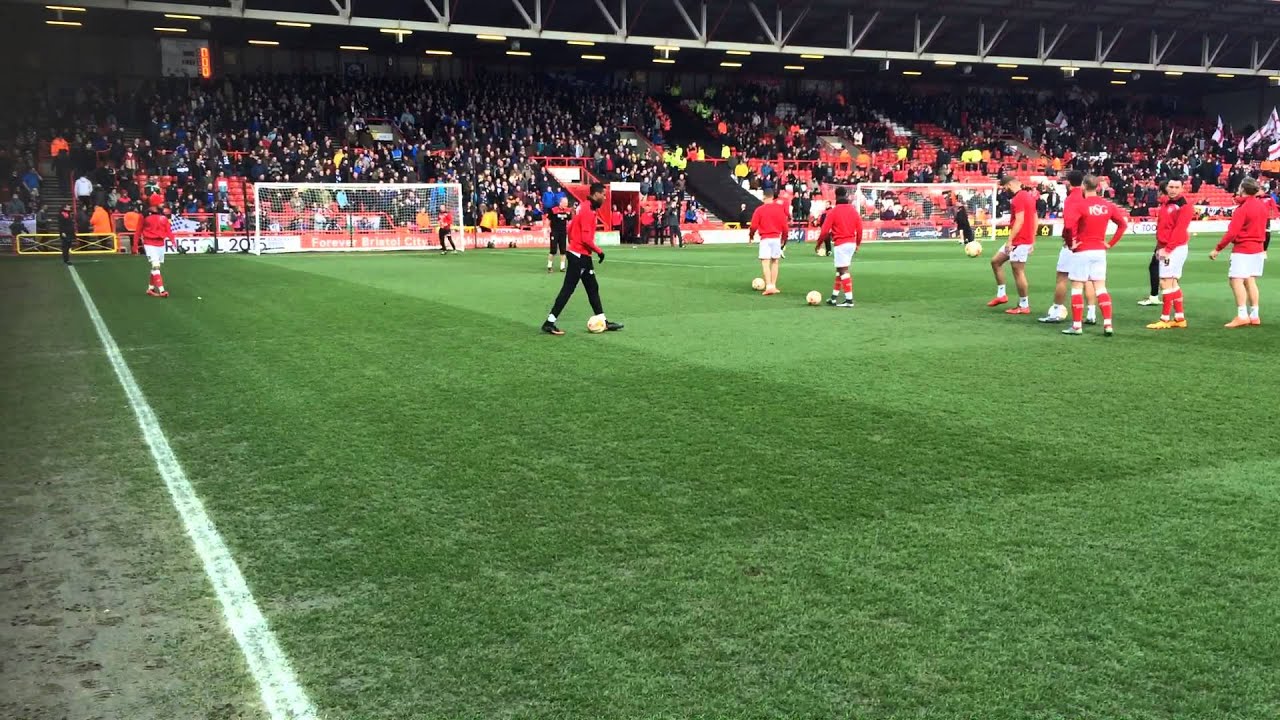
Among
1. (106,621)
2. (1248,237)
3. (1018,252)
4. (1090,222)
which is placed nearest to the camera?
(106,621)

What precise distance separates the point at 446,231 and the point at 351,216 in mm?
3789

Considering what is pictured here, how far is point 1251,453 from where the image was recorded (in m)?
6.37

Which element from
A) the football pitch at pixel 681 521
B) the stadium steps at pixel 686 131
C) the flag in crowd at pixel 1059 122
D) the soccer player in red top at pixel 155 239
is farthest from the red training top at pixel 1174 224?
the flag in crowd at pixel 1059 122

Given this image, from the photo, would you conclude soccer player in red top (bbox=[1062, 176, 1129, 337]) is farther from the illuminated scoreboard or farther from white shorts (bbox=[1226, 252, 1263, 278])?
the illuminated scoreboard

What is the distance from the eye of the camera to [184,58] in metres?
42.4

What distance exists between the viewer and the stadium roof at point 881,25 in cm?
4078

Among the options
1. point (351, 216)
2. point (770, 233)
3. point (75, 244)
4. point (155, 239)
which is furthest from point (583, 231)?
point (75, 244)

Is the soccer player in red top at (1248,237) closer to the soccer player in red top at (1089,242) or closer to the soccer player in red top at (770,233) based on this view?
the soccer player in red top at (1089,242)

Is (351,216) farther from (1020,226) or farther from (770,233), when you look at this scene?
(1020,226)

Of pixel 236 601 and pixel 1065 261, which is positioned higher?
pixel 1065 261

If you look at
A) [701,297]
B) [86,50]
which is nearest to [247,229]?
[701,297]

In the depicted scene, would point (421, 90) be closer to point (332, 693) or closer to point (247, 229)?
point (247, 229)

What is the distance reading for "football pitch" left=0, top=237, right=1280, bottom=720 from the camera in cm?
342

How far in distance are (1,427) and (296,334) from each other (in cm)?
519
